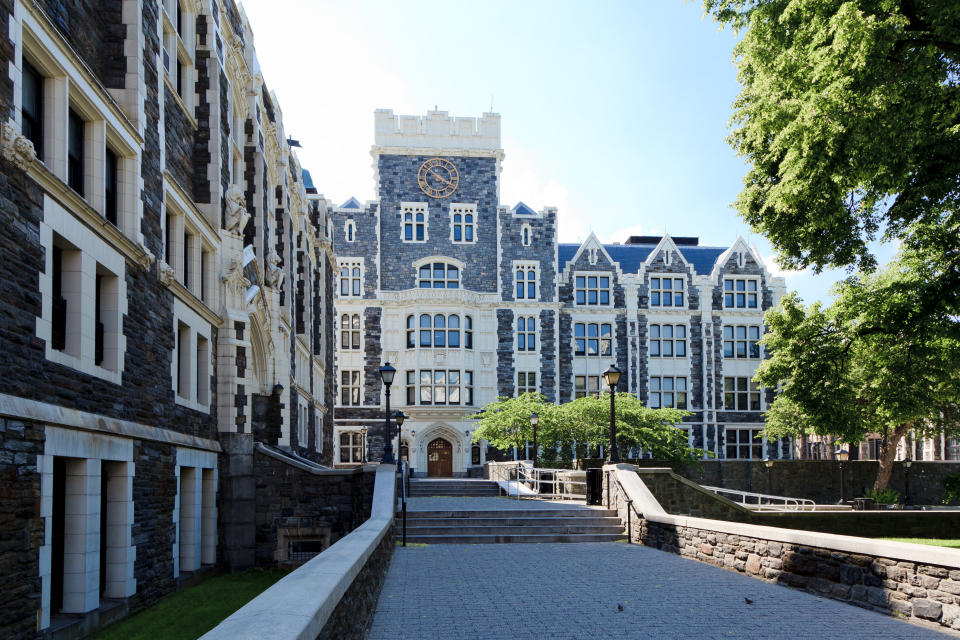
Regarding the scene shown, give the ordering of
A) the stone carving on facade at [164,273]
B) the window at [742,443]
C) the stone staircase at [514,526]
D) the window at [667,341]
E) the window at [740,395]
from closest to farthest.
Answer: the stone carving on facade at [164,273] < the stone staircase at [514,526] < the window at [742,443] < the window at [667,341] < the window at [740,395]

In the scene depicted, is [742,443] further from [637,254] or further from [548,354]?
[637,254]

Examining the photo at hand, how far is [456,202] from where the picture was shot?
50344mm

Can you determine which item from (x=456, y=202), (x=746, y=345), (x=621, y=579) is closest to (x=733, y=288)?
(x=746, y=345)

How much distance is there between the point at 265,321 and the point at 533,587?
14787 millimetres

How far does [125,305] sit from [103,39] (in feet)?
14.5

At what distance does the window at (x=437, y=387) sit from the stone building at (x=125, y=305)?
2243cm

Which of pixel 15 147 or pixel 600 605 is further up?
pixel 15 147

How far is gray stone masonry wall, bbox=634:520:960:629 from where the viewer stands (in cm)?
891

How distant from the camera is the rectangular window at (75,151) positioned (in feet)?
40.3

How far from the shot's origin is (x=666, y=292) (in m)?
52.2

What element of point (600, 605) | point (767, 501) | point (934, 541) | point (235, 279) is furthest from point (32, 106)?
point (767, 501)

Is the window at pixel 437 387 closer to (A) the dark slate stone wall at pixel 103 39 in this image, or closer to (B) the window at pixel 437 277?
(B) the window at pixel 437 277

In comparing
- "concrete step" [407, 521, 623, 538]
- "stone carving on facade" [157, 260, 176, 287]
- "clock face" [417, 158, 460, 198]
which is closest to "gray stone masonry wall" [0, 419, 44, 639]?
"stone carving on facade" [157, 260, 176, 287]

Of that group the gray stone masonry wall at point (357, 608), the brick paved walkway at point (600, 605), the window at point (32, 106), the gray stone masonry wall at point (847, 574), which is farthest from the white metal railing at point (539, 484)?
the window at point (32, 106)
